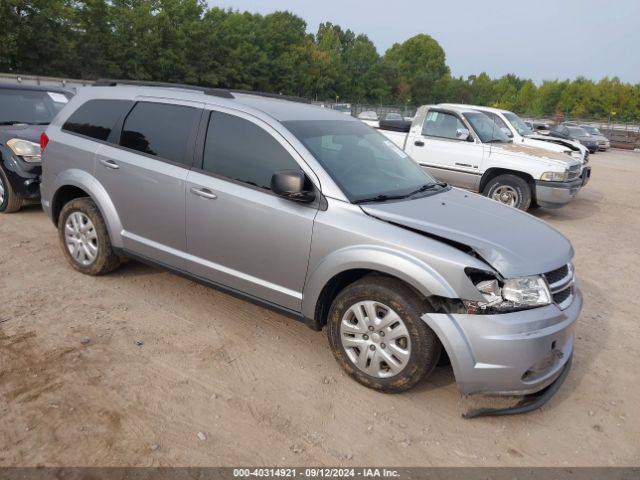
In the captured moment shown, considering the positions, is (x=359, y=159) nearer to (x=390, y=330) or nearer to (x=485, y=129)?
(x=390, y=330)

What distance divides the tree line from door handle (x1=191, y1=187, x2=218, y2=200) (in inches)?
1412

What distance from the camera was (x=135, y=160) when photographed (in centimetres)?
418

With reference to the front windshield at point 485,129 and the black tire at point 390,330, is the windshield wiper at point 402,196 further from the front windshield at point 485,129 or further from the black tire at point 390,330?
the front windshield at point 485,129

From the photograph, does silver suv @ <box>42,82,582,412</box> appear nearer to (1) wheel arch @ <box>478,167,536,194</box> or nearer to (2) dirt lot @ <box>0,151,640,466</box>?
(2) dirt lot @ <box>0,151,640,466</box>

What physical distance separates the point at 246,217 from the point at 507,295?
182cm

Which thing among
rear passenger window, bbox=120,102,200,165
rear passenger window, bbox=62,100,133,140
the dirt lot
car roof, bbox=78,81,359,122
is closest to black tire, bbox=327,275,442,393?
the dirt lot

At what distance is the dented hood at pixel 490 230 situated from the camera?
3.00 m

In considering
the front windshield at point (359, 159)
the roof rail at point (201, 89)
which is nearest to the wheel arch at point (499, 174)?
the front windshield at point (359, 159)

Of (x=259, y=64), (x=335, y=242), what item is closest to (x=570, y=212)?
(x=335, y=242)

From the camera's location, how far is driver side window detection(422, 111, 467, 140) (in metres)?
9.34

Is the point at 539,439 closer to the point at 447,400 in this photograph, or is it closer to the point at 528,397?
the point at 528,397

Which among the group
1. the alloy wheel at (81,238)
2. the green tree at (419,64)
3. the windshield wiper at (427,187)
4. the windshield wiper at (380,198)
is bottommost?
the alloy wheel at (81,238)

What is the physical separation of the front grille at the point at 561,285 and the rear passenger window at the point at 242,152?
71.5 inches

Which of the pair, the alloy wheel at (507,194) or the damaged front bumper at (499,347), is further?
the alloy wheel at (507,194)
